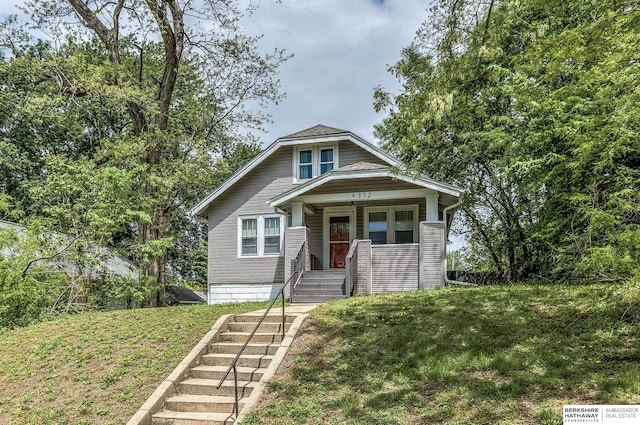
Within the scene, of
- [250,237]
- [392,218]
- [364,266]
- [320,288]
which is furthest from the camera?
[250,237]

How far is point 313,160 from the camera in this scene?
16.3 metres

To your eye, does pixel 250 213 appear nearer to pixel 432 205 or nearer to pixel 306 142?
pixel 306 142

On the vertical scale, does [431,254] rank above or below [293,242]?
below

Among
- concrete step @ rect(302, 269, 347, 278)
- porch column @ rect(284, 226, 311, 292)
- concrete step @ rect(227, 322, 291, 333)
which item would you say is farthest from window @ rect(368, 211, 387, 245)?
concrete step @ rect(227, 322, 291, 333)

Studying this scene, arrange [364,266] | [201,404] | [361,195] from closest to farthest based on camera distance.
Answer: [201,404], [364,266], [361,195]

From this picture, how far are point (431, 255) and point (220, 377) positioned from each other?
24.8 feet

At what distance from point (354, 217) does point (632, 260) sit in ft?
29.8

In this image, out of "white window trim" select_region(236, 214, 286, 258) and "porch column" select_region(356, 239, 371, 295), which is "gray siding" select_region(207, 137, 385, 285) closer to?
"white window trim" select_region(236, 214, 286, 258)

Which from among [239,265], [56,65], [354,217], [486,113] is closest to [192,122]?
[56,65]

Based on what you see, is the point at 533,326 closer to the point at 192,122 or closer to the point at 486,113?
the point at 486,113

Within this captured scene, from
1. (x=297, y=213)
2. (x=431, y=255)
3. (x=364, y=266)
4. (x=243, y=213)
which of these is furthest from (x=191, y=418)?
(x=243, y=213)

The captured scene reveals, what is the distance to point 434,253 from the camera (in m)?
12.9

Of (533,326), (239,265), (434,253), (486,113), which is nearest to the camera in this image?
(533,326)

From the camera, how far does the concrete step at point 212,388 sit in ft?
22.8
